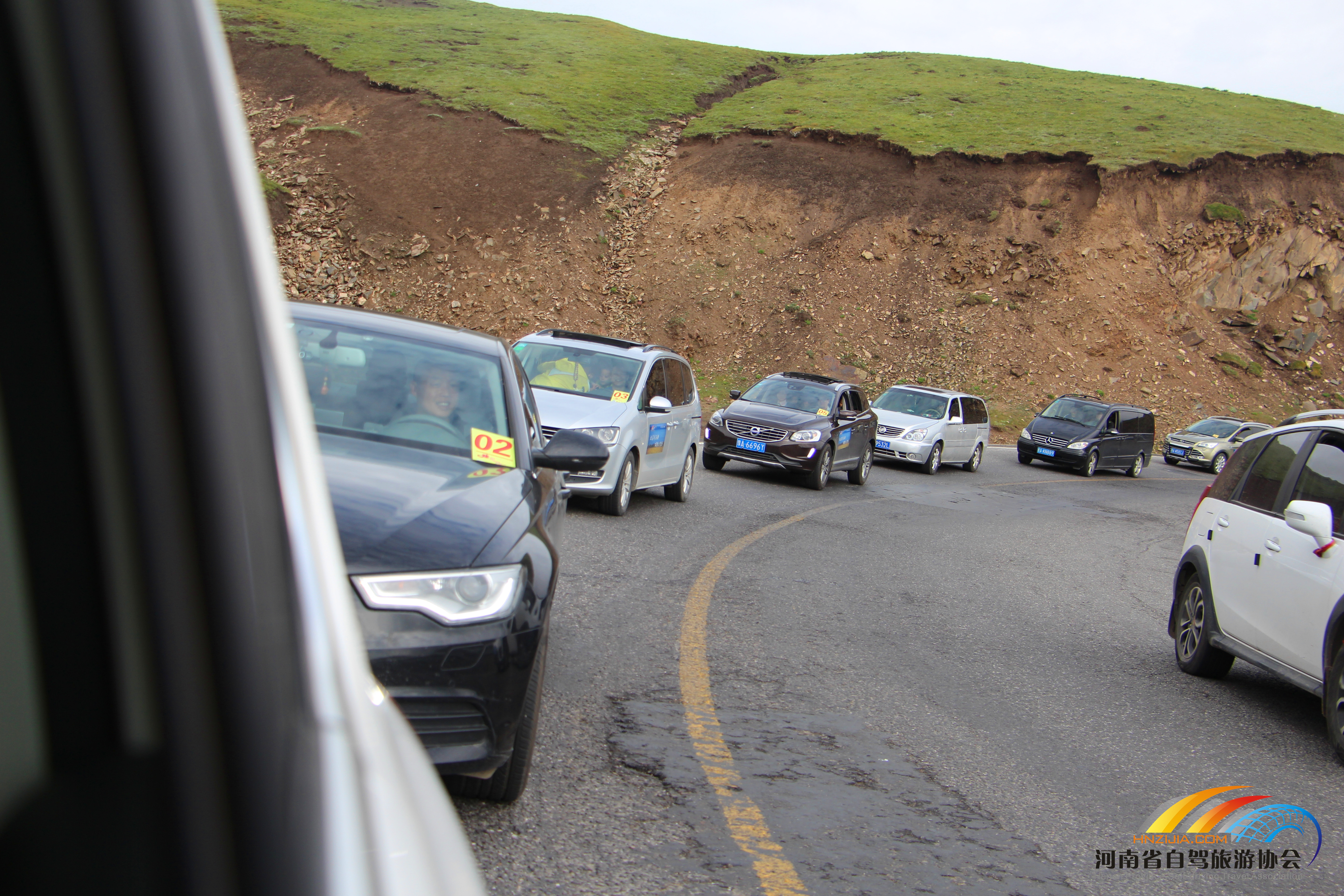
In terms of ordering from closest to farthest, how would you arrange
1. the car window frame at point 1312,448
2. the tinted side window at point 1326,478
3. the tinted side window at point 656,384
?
the tinted side window at point 1326,478, the car window frame at point 1312,448, the tinted side window at point 656,384

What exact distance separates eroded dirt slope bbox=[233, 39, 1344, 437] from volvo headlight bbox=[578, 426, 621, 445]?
23.2 m

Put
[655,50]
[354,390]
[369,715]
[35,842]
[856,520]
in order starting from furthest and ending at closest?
[655,50] < [856,520] < [354,390] < [369,715] < [35,842]

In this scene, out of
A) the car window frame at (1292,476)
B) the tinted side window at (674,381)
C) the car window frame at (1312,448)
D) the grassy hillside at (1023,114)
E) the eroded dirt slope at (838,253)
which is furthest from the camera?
the grassy hillside at (1023,114)

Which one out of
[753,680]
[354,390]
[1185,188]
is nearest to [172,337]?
[354,390]

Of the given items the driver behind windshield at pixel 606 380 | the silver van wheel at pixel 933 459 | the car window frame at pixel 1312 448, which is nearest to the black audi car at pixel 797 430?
the silver van wheel at pixel 933 459

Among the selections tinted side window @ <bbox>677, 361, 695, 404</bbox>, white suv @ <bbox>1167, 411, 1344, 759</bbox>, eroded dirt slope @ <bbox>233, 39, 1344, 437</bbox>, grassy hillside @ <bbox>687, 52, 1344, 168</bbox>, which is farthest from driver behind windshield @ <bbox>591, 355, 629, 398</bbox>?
grassy hillside @ <bbox>687, 52, 1344, 168</bbox>

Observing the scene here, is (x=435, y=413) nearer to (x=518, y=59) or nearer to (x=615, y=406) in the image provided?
(x=615, y=406)

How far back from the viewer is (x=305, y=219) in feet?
124

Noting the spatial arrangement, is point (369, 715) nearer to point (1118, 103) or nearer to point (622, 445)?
point (622, 445)

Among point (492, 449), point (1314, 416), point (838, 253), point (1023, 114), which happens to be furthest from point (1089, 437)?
point (1023, 114)

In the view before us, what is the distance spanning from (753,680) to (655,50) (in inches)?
2663

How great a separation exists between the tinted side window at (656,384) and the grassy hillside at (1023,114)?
36.1 metres

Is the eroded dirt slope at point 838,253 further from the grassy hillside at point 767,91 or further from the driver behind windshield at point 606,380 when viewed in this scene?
the driver behind windshield at point 606,380

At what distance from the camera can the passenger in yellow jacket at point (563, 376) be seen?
1173cm
